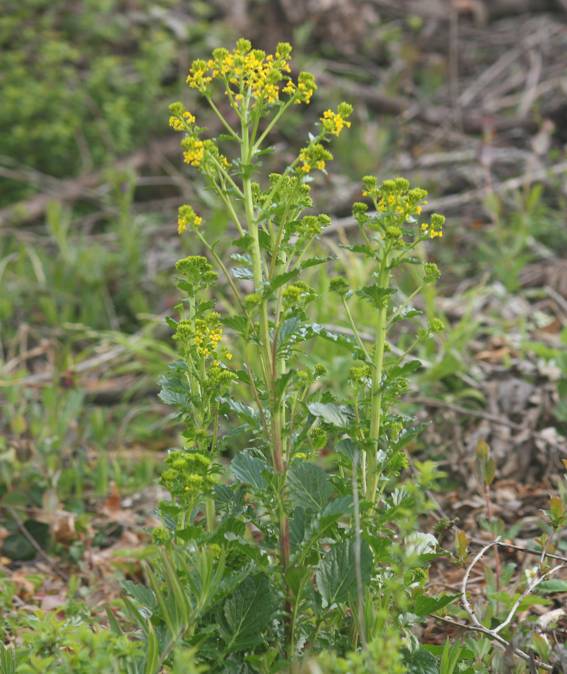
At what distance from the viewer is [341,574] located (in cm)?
166

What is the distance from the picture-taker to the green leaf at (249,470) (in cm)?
167

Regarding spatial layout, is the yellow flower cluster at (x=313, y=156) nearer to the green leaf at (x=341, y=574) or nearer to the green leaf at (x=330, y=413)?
the green leaf at (x=330, y=413)

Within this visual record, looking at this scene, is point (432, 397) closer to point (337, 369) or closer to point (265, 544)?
point (337, 369)

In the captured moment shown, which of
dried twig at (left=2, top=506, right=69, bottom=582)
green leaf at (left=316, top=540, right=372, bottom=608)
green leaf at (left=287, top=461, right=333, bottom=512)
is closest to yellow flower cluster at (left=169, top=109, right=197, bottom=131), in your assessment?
green leaf at (left=287, top=461, right=333, bottom=512)

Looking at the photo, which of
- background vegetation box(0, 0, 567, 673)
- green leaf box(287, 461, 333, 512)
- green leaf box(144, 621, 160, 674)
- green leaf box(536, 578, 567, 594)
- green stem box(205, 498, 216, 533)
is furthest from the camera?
background vegetation box(0, 0, 567, 673)

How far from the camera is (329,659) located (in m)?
1.42

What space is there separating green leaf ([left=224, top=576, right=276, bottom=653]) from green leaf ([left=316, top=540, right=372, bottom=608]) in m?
0.10

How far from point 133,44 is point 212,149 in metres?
4.93

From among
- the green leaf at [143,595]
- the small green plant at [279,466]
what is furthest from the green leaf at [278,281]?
the green leaf at [143,595]

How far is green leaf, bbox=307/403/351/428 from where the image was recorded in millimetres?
1712

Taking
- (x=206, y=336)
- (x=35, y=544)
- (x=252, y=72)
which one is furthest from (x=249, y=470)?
(x=35, y=544)

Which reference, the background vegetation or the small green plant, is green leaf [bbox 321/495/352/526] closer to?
the small green plant

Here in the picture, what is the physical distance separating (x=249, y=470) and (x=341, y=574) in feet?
0.85

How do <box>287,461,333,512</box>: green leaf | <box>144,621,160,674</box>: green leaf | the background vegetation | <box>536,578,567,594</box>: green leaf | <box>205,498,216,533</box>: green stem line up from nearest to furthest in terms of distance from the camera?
<box>144,621,160,674</box>: green leaf
<box>287,461,333,512</box>: green leaf
<box>205,498,216,533</box>: green stem
<box>536,578,567,594</box>: green leaf
the background vegetation
